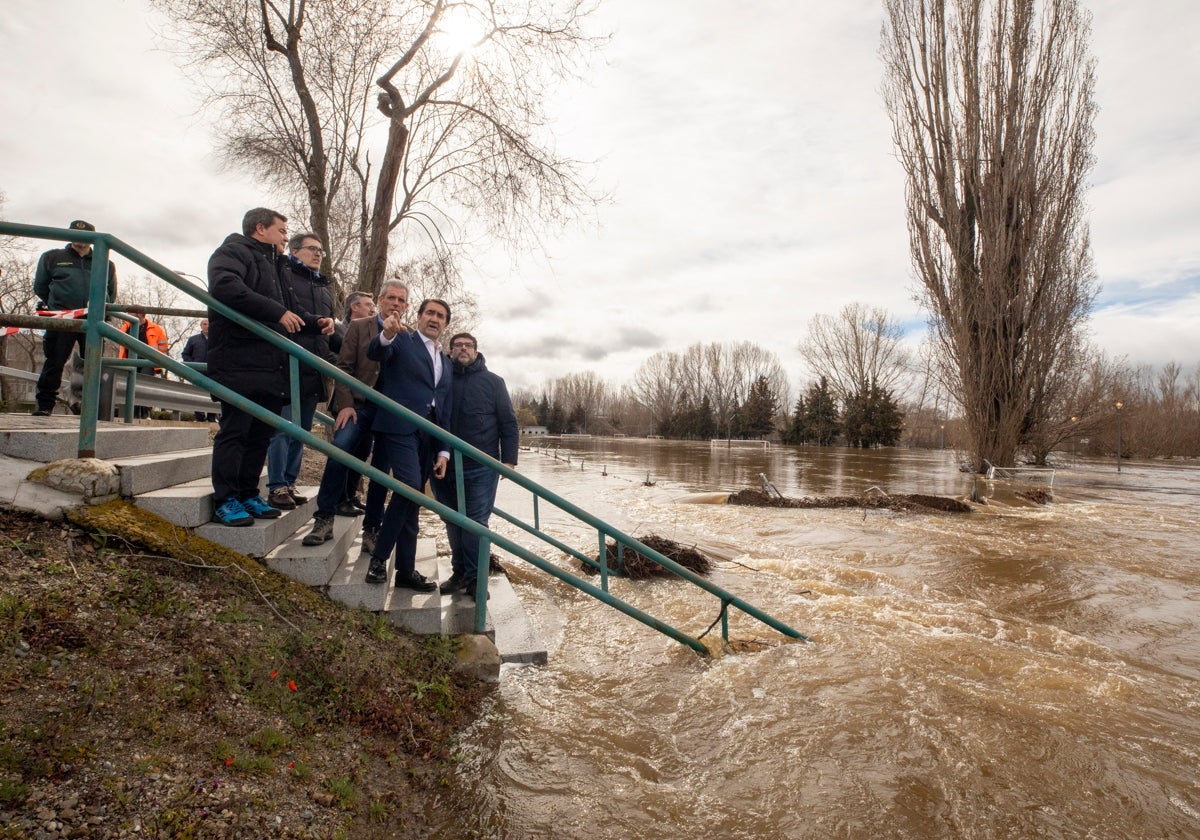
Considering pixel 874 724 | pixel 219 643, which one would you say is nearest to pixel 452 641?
pixel 219 643

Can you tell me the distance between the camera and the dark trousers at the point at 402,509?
3.65 meters

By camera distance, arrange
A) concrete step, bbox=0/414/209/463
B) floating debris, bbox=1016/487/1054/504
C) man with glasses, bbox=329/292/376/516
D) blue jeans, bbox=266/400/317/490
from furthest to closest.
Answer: floating debris, bbox=1016/487/1054/504 → man with glasses, bbox=329/292/376/516 → blue jeans, bbox=266/400/317/490 → concrete step, bbox=0/414/209/463

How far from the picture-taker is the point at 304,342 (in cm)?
407

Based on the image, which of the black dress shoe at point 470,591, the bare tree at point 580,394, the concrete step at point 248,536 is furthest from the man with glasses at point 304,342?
the bare tree at point 580,394

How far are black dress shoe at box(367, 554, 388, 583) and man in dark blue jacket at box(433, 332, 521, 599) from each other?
2.51 ft

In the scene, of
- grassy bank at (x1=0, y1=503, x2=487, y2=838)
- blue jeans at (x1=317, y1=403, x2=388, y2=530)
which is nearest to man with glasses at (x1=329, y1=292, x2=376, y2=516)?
blue jeans at (x1=317, y1=403, x2=388, y2=530)

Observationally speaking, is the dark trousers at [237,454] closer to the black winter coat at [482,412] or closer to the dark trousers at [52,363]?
the black winter coat at [482,412]

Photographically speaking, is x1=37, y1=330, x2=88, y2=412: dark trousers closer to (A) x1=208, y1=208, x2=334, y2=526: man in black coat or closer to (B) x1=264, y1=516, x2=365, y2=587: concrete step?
(A) x1=208, y1=208, x2=334, y2=526: man in black coat

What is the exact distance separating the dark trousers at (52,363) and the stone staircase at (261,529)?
52.2 inches

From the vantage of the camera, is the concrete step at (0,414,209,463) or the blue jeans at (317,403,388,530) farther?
the blue jeans at (317,403,388,530)

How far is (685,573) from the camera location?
13.5 feet

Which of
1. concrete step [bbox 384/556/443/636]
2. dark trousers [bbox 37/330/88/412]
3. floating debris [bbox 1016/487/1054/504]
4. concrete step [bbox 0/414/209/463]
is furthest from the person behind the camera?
floating debris [bbox 1016/487/1054/504]

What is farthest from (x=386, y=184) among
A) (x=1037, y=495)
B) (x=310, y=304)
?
(x=1037, y=495)

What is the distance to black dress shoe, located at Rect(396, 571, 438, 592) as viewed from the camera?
12.5 ft
